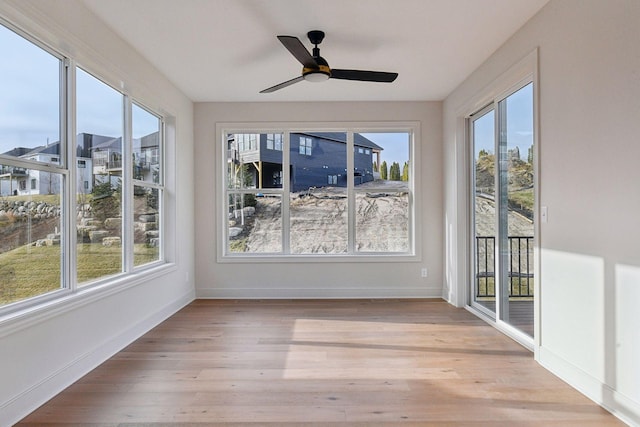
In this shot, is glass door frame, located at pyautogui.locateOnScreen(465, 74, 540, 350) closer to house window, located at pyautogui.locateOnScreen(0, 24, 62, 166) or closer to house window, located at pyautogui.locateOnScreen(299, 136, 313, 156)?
house window, located at pyautogui.locateOnScreen(299, 136, 313, 156)

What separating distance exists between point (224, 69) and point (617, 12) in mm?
3204

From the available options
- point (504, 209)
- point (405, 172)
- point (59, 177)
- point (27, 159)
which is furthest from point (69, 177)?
point (405, 172)

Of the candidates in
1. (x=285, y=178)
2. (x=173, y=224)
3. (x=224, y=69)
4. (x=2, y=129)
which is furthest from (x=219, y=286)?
(x=2, y=129)

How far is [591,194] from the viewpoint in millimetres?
2293

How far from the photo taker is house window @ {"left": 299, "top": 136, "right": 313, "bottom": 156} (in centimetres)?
512

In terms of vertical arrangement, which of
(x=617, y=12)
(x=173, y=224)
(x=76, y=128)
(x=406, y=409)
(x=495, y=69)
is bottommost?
(x=406, y=409)

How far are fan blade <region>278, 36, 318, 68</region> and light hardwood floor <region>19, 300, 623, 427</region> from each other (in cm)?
234

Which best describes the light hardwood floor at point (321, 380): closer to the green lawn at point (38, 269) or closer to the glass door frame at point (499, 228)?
the glass door frame at point (499, 228)

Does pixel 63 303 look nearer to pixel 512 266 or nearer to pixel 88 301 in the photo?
pixel 88 301

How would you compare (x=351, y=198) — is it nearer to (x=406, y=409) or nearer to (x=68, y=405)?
(x=406, y=409)

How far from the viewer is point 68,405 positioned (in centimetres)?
226

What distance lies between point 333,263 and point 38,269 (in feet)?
10.9

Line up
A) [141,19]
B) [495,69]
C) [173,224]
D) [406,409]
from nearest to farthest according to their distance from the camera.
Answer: [406,409] < [141,19] < [495,69] < [173,224]

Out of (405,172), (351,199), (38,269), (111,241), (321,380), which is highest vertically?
(405,172)
